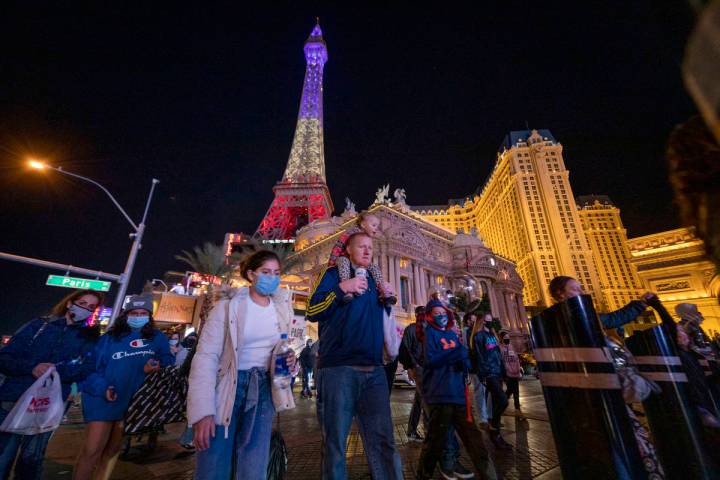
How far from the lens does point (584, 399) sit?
1.63m

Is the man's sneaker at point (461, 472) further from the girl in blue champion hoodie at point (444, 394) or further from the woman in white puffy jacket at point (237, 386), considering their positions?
the woman in white puffy jacket at point (237, 386)

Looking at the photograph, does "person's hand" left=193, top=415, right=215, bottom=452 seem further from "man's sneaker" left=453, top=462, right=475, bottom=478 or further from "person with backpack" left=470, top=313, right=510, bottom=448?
"person with backpack" left=470, top=313, right=510, bottom=448

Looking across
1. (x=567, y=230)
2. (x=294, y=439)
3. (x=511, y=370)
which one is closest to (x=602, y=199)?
(x=567, y=230)

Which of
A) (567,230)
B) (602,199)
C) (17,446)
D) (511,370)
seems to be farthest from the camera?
(602,199)

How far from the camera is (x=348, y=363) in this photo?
78.7 inches

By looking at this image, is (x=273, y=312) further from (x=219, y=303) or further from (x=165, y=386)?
(x=165, y=386)

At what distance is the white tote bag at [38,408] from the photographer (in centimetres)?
252

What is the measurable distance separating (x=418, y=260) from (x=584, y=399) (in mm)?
32413

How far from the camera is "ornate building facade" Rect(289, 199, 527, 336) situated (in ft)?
103

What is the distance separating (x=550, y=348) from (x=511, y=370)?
20.8 feet

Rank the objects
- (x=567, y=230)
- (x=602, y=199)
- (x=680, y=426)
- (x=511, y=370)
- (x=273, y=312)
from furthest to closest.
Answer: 1. (x=602, y=199)
2. (x=567, y=230)
3. (x=511, y=370)
4. (x=680, y=426)
5. (x=273, y=312)

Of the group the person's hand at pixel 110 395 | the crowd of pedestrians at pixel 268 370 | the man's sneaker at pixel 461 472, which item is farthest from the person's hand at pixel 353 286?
the person's hand at pixel 110 395

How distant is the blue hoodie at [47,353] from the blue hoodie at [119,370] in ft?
0.47

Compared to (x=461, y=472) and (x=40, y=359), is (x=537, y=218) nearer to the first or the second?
(x=461, y=472)
